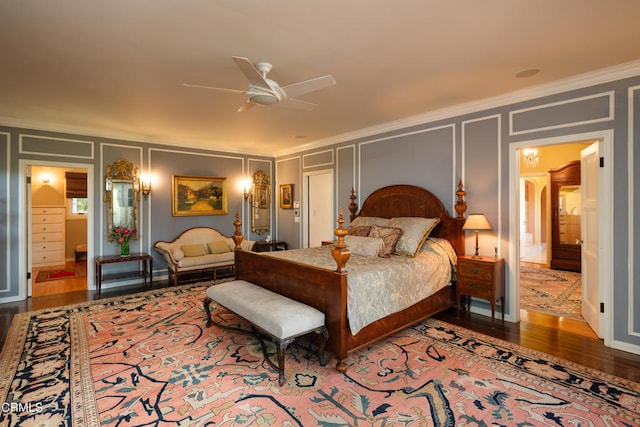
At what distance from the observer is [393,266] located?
3035 millimetres

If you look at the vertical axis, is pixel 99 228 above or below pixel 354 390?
above

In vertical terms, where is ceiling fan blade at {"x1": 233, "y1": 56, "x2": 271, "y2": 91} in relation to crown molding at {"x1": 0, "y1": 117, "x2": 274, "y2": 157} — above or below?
below

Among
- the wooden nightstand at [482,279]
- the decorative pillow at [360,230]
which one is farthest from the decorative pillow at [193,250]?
the wooden nightstand at [482,279]

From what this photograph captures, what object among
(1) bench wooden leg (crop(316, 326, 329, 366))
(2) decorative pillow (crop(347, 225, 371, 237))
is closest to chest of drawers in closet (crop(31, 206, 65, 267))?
(2) decorative pillow (crop(347, 225, 371, 237))

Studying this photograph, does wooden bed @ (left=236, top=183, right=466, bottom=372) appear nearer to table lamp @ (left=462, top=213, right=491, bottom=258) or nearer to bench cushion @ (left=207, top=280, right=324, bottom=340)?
bench cushion @ (left=207, top=280, right=324, bottom=340)

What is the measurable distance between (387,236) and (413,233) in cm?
31

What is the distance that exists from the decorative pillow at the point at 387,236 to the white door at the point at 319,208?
1818mm

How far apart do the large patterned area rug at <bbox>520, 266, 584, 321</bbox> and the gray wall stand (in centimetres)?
92

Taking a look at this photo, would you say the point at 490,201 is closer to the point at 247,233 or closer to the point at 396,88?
the point at 396,88

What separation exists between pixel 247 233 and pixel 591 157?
5627 millimetres

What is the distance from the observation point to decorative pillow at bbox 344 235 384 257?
3646 mm

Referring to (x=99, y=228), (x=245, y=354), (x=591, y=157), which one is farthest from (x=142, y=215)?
(x=591, y=157)

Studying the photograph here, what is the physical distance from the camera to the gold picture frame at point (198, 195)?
580cm

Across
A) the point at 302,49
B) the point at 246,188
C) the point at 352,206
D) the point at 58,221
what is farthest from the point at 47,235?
the point at 302,49
